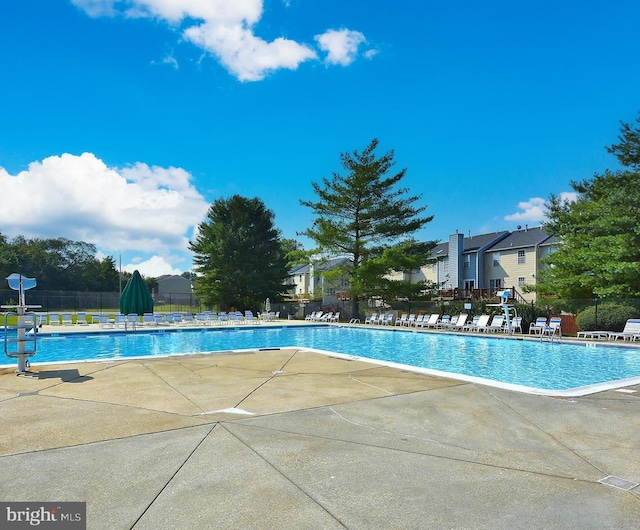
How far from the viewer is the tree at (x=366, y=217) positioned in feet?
97.3

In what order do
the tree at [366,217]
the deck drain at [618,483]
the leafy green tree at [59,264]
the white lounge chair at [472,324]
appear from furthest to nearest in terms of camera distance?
the leafy green tree at [59,264]
the tree at [366,217]
the white lounge chair at [472,324]
the deck drain at [618,483]

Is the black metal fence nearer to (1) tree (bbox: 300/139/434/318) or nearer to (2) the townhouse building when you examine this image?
(2) the townhouse building

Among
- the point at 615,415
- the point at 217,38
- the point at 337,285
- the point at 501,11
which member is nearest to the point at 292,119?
the point at 217,38

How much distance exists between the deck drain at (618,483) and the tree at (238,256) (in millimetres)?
34528

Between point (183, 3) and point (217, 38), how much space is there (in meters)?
2.21

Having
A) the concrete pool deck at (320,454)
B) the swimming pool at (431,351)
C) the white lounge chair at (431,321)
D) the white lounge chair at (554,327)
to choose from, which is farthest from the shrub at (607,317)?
the concrete pool deck at (320,454)

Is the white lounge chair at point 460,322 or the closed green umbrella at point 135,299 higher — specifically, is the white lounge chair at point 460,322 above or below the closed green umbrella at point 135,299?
below

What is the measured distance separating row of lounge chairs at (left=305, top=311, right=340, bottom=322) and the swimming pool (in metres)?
5.40

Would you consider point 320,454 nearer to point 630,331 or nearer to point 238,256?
point 630,331

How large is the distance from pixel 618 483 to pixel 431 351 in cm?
1212

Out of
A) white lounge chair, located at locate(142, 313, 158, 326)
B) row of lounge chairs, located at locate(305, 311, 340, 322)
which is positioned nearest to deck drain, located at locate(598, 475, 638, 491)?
white lounge chair, located at locate(142, 313, 158, 326)

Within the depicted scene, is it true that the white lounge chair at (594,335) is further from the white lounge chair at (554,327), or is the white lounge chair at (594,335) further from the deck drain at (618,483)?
the deck drain at (618,483)

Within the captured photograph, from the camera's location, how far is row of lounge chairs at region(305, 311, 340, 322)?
3007 centimetres

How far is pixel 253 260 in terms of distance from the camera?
38.7 m
